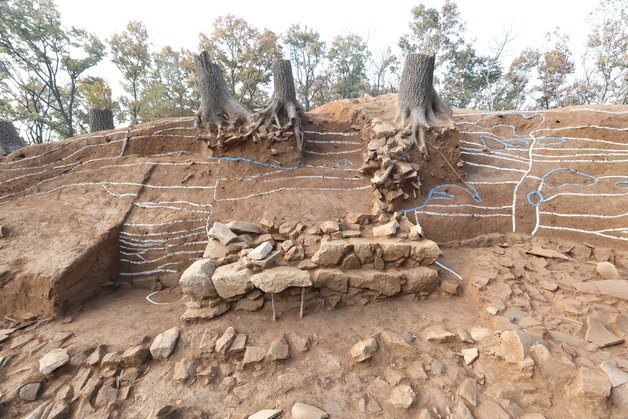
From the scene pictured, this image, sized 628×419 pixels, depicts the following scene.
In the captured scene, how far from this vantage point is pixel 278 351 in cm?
254

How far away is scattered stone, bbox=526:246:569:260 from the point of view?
12.2 ft

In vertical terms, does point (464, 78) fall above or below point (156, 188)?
above

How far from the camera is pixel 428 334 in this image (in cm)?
272

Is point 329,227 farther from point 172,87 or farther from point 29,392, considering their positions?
point 172,87

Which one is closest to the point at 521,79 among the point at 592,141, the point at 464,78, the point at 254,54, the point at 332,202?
the point at 464,78

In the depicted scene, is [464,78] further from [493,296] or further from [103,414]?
[103,414]

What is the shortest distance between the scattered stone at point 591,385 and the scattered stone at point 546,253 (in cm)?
217

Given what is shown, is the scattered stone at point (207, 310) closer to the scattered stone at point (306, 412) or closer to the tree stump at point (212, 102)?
the scattered stone at point (306, 412)

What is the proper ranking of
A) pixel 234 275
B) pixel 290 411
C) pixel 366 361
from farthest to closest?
pixel 234 275
pixel 366 361
pixel 290 411

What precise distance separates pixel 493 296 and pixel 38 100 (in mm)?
25134

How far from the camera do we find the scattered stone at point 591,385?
6.26ft

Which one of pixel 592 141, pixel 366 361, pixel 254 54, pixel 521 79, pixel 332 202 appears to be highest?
pixel 254 54

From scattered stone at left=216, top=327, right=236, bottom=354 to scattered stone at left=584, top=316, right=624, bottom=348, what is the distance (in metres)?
3.62

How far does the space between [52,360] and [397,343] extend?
359 cm
